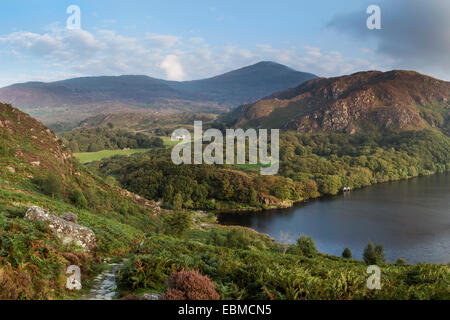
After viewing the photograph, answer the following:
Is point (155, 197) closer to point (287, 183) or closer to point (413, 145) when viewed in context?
point (287, 183)

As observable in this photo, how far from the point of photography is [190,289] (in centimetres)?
616

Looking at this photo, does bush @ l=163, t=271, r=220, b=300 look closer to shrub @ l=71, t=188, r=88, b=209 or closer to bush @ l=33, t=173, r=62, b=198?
bush @ l=33, t=173, r=62, b=198

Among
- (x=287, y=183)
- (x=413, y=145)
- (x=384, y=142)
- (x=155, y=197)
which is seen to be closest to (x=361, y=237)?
(x=287, y=183)

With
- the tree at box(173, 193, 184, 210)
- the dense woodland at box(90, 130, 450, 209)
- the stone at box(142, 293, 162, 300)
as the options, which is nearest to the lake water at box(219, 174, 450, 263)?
Result: the dense woodland at box(90, 130, 450, 209)

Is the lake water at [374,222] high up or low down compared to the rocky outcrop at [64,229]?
down

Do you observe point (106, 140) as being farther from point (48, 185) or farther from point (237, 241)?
point (48, 185)

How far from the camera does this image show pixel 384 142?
17125cm

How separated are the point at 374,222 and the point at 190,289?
67.5 metres

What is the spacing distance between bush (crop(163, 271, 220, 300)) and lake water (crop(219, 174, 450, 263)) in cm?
4731

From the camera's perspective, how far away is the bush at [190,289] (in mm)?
5992

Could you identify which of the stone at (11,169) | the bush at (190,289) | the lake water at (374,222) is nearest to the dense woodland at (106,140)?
the lake water at (374,222)

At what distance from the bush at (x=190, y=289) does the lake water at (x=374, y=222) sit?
47.3 m

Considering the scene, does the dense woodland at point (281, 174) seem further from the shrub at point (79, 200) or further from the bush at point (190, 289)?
the bush at point (190, 289)
